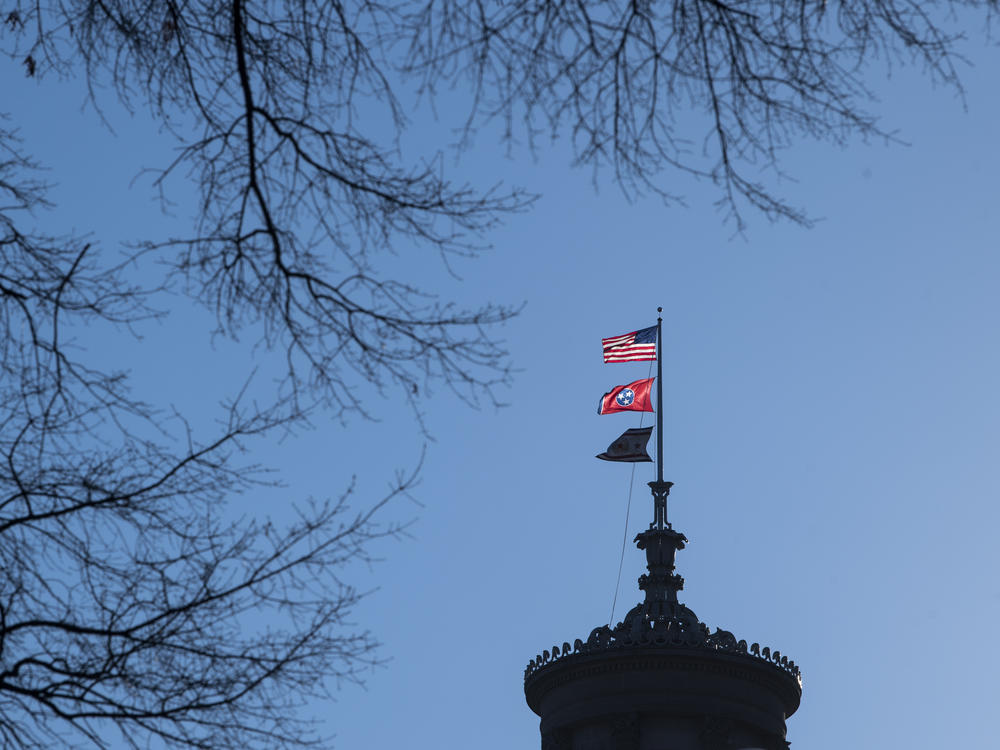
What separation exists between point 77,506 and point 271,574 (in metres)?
1.17

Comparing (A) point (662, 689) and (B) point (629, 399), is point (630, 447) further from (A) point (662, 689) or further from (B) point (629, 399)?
(A) point (662, 689)

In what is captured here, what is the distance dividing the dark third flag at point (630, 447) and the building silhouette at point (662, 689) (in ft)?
16.1

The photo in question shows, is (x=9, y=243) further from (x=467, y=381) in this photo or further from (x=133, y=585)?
(x=467, y=381)

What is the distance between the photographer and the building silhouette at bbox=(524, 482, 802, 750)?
50.1 metres

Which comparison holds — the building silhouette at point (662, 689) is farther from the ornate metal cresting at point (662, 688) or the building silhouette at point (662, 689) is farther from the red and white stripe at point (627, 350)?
the red and white stripe at point (627, 350)

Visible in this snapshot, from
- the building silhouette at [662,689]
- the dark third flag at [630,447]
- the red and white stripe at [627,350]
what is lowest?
the building silhouette at [662,689]

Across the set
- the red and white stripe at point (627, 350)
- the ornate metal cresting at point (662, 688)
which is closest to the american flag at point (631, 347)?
the red and white stripe at point (627, 350)

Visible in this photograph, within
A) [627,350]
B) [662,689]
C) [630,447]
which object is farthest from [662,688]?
[627,350]

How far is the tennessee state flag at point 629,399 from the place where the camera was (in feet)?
175

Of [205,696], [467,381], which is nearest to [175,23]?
[467,381]

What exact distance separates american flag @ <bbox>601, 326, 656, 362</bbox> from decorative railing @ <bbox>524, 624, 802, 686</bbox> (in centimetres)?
865

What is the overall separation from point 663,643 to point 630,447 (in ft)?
21.1

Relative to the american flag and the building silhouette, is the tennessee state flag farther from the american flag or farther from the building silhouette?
the building silhouette

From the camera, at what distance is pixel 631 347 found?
177ft
